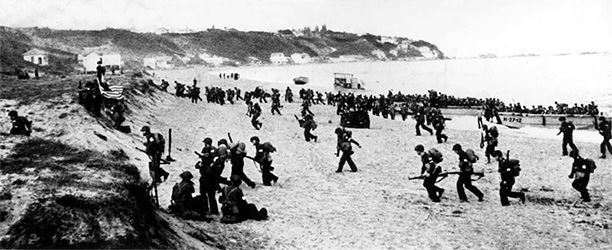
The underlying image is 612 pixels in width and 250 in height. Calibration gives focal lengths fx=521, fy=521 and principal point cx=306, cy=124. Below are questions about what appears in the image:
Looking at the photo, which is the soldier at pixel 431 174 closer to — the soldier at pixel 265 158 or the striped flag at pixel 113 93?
the soldier at pixel 265 158

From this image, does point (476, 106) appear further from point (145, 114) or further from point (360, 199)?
point (360, 199)

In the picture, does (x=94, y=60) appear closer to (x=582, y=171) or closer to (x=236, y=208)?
(x=236, y=208)

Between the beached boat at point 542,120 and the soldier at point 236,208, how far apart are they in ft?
89.6

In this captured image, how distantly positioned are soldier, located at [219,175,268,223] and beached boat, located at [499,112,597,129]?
27311 mm

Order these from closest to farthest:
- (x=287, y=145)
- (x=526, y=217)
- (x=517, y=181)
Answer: (x=526, y=217)
(x=517, y=181)
(x=287, y=145)

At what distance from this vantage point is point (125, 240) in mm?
6824

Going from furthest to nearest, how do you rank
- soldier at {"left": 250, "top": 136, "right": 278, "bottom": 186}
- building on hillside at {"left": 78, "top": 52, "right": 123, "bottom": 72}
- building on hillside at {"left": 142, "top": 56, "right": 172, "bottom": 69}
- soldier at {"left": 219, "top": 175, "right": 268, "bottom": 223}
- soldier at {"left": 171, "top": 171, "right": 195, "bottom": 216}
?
1. building on hillside at {"left": 142, "top": 56, "right": 172, "bottom": 69}
2. building on hillside at {"left": 78, "top": 52, "right": 123, "bottom": 72}
3. soldier at {"left": 250, "top": 136, "right": 278, "bottom": 186}
4. soldier at {"left": 219, "top": 175, "right": 268, "bottom": 223}
5. soldier at {"left": 171, "top": 171, "right": 195, "bottom": 216}

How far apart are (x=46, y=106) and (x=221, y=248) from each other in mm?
12929

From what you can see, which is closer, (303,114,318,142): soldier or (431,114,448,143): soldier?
(431,114,448,143): soldier

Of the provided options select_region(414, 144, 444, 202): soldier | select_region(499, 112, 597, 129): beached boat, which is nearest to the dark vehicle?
select_region(499, 112, 597, 129): beached boat

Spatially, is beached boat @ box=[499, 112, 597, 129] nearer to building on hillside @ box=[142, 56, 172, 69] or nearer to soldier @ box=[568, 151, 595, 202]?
soldier @ box=[568, 151, 595, 202]

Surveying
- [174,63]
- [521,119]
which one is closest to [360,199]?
[521,119]

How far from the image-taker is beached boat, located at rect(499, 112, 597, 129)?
34.4 m

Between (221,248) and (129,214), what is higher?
(129,214)
